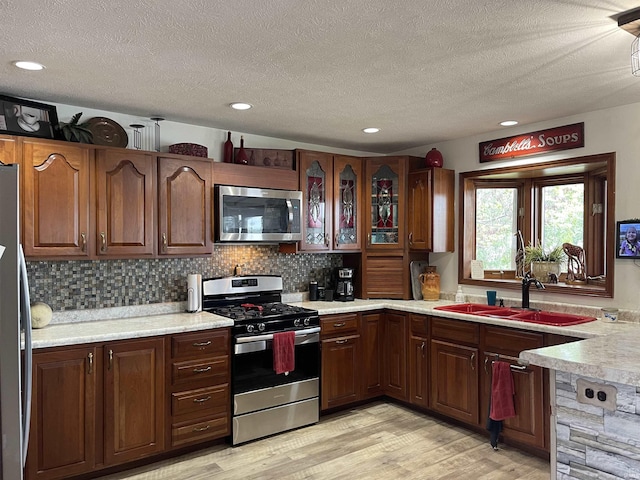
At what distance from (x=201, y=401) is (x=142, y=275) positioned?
1.06m

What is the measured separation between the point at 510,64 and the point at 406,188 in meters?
2.09

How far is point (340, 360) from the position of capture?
4152mm

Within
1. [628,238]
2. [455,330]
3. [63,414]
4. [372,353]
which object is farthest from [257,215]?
[628,238]

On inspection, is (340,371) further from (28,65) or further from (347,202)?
(28,65)

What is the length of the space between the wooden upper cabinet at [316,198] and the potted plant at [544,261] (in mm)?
1726

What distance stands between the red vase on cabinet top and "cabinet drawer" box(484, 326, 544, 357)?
166 centimetres

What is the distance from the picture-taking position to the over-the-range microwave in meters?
3.82

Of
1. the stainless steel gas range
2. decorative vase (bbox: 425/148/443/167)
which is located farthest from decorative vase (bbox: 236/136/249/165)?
decorative vase (bbox: 425/148/443/167)

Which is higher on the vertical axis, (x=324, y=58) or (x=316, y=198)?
(x=324, y=58)

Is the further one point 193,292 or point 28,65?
point 193,292

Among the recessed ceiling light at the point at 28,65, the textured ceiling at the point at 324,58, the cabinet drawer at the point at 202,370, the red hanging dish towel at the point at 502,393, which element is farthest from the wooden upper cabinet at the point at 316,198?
the recessed ceiling light at the point at 28,65

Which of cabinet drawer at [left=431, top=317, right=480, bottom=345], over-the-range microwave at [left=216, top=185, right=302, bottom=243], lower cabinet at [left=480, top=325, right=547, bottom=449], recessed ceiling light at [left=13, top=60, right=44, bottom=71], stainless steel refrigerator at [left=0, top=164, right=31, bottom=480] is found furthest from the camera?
over-the-range microwave at [left=216, top=185, right=302, bottom=243]

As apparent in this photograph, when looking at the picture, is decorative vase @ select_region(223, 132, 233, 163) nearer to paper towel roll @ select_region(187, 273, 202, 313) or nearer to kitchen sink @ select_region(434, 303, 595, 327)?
paper towel roll @ select_region(187, 273, 202, 313)

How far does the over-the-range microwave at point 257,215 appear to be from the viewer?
3820mm
